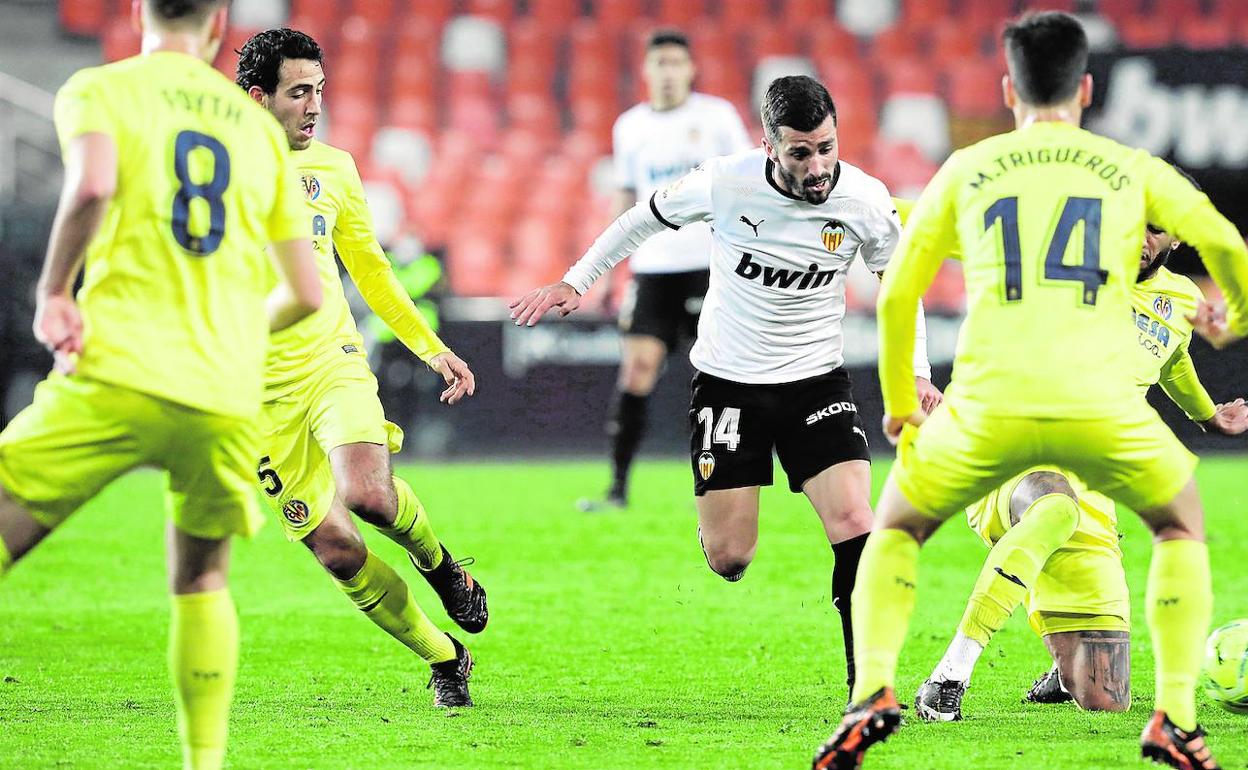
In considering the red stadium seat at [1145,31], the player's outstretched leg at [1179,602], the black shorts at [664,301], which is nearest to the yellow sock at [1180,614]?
the player's outstretched leg at [1179,602]

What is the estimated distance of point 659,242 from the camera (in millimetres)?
9891

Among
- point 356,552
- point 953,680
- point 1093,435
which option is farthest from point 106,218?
point 953,680

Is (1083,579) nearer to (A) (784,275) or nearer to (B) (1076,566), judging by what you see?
(B) (1076,566)

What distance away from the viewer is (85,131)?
3.63 metres

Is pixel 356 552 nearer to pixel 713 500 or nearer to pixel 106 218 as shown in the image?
pixel 713 500

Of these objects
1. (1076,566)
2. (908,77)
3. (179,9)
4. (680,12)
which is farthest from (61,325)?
(680,12)

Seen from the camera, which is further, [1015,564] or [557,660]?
[557,660]

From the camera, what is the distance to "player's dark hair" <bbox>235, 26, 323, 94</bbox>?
553cm

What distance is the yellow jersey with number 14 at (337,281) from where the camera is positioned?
5.60m

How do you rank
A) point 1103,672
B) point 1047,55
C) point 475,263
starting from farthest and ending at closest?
point 475,263 → point 1103,672 → point 1047,55

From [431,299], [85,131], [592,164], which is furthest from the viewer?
[592,164]

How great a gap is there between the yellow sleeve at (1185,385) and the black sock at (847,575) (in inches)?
53.0

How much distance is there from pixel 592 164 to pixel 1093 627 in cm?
1272

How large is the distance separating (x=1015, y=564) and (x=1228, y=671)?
0.73m
